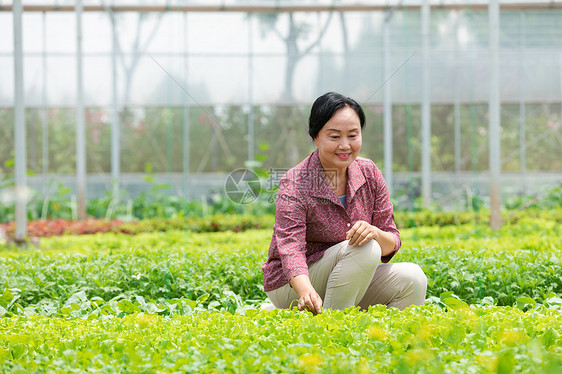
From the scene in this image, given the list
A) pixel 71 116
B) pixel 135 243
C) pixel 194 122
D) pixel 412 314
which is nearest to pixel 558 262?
pixel 412 314

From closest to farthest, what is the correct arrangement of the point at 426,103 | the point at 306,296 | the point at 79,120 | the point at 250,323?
the point at 250,323
the point at 306,296
the point at 79,120
the point at 426,103

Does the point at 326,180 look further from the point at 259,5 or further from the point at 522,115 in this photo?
the point at 522,115

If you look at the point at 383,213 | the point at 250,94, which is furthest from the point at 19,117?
the point at 383,213

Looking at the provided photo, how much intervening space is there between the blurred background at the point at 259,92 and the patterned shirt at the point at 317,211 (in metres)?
7.31

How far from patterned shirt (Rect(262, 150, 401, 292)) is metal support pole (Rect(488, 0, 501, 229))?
4430mm

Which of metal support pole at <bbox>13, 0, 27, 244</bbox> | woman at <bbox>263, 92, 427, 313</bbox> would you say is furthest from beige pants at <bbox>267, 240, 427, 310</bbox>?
metal support pole at <bbox>13, 0, 27, 244</bbox>

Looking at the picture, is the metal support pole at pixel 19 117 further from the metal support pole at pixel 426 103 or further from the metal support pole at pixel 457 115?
the metal support pole at pixel 457 115

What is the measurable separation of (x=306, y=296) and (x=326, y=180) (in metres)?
0.63

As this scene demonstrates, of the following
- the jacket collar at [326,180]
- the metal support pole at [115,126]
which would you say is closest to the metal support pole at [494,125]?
the jacket collar at [326,180]

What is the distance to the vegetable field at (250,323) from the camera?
1720 mm

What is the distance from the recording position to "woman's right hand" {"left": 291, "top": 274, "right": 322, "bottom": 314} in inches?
94.5

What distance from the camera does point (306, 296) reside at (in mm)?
2408

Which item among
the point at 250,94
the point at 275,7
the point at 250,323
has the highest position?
the point at 275,7

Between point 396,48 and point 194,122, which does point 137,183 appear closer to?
point 194,122
